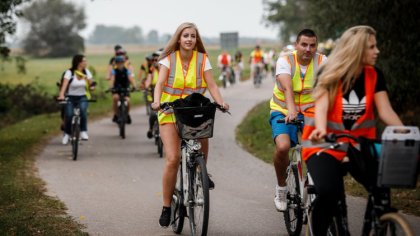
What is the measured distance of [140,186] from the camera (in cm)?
1227

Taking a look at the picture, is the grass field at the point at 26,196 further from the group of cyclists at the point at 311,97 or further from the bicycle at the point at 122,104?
the bicycle at the point at 122,104

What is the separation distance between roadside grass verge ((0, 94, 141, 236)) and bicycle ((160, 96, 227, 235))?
3.96 ft

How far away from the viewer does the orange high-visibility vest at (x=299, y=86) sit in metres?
7.96

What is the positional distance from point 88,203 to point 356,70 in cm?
574

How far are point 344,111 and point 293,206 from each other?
216cm

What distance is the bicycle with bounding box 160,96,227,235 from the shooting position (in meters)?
7.66

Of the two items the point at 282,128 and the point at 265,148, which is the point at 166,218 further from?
the point at 265,148

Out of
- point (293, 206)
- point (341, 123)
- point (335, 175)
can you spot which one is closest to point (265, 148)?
point (293, 206)

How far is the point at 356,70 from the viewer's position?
583 centimetres

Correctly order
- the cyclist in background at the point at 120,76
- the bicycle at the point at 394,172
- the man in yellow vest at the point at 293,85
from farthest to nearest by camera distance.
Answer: the cyclist in background at the point at 120,76
the man in yellow vest at the point at 293,85
the bicycle at the point at 394,172

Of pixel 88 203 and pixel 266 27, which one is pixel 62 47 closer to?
pixel 266 27

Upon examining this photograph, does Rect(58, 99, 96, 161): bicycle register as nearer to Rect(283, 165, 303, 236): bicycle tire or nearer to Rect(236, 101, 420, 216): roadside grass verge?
Rect(236, 101, 420, 216): roadside grass verge

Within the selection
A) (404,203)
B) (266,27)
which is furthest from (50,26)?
(404,203)

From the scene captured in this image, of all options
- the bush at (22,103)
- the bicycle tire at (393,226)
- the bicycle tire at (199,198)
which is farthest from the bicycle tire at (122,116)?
the bush at (22,103)
